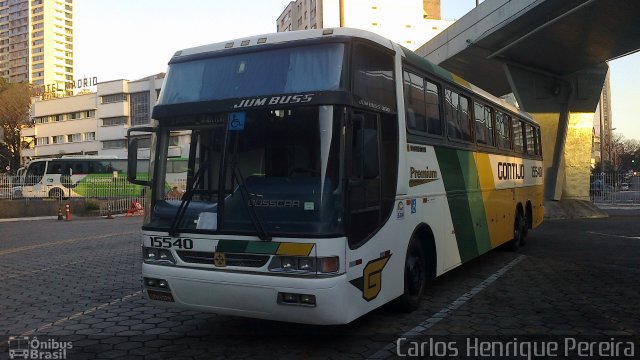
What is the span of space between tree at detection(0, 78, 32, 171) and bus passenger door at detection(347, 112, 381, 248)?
7732 cm

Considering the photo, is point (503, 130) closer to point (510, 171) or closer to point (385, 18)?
point (510, 171)

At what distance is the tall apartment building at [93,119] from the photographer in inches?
3027

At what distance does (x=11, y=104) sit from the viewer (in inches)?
2744

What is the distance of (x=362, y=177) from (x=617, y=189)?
3425 centimetres

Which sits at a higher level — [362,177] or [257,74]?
[257,74]

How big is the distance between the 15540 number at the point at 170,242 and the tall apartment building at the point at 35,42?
593 feet

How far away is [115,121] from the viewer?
78750 mm

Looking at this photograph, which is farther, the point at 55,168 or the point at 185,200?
the point at 55,168

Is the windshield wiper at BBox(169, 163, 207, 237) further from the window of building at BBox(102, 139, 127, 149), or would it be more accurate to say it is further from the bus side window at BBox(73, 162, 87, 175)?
the window of building at BBox(102, 139, 127, 149)

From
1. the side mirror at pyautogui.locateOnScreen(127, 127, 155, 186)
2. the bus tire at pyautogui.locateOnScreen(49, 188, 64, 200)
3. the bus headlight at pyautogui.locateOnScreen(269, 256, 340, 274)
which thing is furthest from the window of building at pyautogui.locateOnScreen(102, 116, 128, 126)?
the bus headlight at pyautogui.locateOnScreen(269, 256, 340, 274)

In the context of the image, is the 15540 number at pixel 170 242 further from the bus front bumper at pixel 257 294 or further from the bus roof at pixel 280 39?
the bus roof at pixel 280 39

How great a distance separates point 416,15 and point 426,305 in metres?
91.0

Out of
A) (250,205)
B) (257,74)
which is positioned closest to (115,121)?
(257,74)

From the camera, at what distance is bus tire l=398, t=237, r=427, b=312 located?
6199mm
